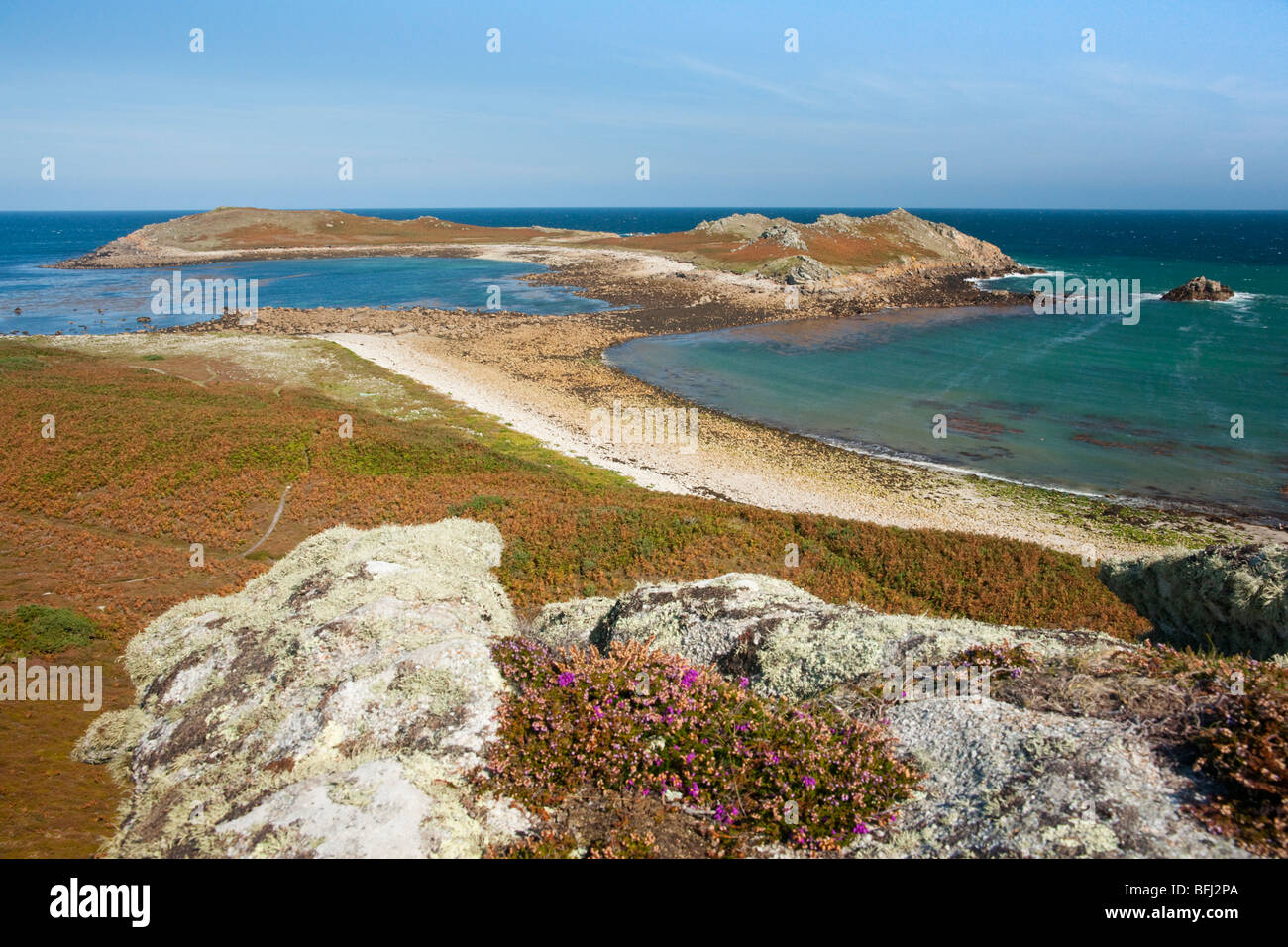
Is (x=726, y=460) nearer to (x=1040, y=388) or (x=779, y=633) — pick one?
(x=779, y=633)

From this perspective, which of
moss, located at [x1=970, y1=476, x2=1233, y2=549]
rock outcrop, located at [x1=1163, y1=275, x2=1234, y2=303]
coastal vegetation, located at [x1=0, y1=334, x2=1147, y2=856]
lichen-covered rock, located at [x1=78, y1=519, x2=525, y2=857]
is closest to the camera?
lichen-covered rock, located at [x1=78, y1=519, x2=525, y2=857]

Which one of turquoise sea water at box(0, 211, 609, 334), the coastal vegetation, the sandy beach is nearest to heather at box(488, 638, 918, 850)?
the coastal vegetation

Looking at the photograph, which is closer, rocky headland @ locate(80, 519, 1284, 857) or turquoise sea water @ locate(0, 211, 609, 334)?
rocky headland @ locate(80, 519, 1284, 857)

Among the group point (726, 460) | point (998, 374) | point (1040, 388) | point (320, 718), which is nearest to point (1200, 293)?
point (998, 374)

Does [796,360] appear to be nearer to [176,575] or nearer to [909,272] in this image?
[176,575]

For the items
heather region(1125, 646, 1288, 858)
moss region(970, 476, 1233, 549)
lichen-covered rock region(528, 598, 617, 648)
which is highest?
heather region(1125, 646, 1288, 858)

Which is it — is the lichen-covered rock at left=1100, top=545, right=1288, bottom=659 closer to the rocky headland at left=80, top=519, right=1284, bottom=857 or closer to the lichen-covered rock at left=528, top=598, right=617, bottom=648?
the rocky headland at left=80, top=519, right=1284, bottom=857
